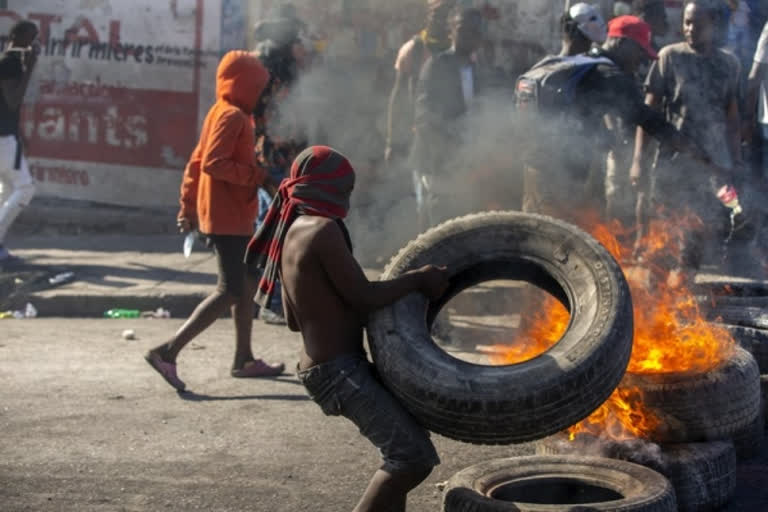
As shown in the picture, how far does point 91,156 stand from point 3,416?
22.4 ft

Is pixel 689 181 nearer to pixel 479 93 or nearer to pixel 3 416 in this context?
pixel 479 93

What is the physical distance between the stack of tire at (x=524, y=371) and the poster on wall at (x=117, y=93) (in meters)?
7.98

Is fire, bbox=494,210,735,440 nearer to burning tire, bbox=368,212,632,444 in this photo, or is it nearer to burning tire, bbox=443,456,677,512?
burning tire, bbox=443,456,677,512

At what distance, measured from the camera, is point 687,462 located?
5.04 meters

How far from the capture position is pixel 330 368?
15.0 ft

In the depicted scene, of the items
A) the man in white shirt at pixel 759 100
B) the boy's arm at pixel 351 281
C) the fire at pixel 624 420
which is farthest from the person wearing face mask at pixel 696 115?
the boy's arm at pixel 351 281

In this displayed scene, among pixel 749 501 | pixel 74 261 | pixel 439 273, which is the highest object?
pixel 439 273

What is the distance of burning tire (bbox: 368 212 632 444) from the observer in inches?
173

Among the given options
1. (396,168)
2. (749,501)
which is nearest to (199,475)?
(749,501)

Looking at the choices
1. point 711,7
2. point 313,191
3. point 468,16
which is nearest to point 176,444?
point 313,191

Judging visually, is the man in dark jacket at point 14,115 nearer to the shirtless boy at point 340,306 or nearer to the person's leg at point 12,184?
the person's leg at point 12,184

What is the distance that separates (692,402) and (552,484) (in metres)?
0.76

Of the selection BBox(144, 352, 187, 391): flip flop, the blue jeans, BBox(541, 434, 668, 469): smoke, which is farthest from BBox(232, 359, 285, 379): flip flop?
the blue jeans

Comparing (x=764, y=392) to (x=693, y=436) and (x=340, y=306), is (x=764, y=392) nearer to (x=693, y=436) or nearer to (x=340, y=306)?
(x=693, y=436)
